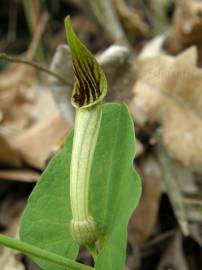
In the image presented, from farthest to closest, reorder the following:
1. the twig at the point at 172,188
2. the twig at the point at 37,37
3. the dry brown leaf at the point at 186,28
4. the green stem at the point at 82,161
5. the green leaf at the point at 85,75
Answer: the twig at the point at 37,37 < the dry brown leaf at the point at 186,28 < the twig at the point at 172,188 < the green stem at the point at 82,161 < the green leaf at the point at 85,75

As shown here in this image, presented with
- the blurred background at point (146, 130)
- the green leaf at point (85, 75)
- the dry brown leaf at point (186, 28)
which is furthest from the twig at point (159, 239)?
the dry brown leaf at point (186, 28)

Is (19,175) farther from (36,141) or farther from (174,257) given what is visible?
(174,257)

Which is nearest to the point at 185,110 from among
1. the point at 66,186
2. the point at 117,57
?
the point at 117,57

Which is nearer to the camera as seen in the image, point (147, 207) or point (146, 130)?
point (147, 207)

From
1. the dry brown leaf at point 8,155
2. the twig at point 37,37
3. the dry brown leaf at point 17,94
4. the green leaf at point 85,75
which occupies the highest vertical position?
the green leaf at point 85,75

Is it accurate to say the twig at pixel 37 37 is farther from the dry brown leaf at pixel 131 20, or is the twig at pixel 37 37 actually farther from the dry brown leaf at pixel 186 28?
the dry brown leaf at pixel 186 28

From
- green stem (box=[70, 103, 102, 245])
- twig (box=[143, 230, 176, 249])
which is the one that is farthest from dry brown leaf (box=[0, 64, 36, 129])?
green stem (box=[70, 103, 102, 245])

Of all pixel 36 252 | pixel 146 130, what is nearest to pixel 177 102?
pixel 146 130
